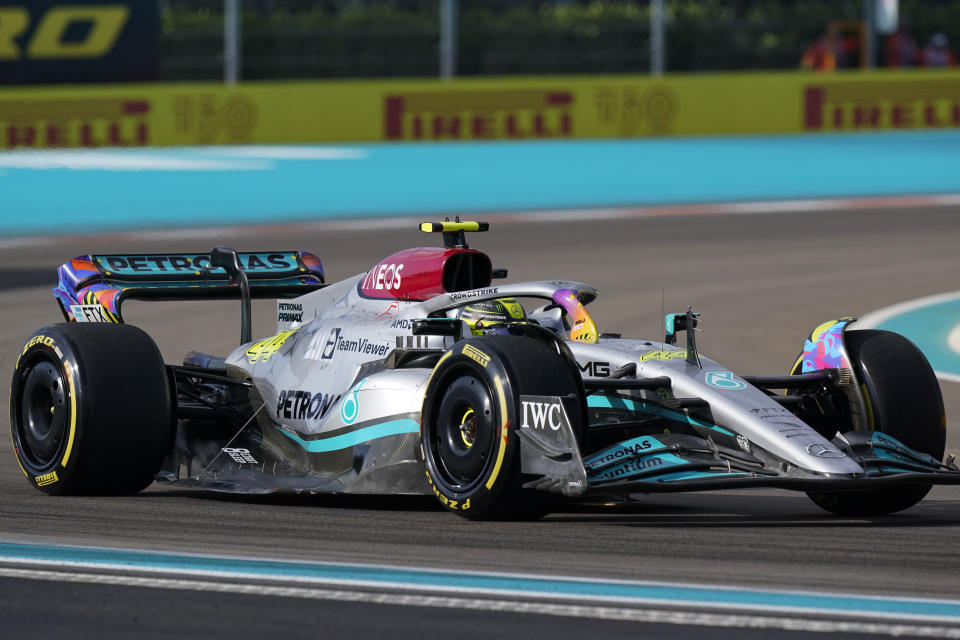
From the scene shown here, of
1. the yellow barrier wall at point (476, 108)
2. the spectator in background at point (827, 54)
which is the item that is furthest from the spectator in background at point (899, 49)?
the yellow barrier wall at point (476, 108)

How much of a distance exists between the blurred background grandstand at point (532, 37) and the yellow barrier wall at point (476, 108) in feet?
1.70

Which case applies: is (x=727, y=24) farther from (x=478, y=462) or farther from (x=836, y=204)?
(x=478, y=462)

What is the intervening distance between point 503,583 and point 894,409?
8.35 feet

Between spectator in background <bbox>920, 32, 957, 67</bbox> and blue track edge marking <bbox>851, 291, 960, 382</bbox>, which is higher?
spectator in background <bbox>920, 32, 957, 67</bbox>

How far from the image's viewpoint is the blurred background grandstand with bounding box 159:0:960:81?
30484 mm

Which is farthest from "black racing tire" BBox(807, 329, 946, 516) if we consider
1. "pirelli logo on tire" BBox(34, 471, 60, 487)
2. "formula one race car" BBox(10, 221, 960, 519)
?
"pirelli logo on tire" BBox(34, 471, 60, 487)

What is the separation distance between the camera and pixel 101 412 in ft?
28.6

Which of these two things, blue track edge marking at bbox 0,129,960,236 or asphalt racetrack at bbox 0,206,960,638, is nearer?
asphalt racetrack at bbox 0,206,960,638

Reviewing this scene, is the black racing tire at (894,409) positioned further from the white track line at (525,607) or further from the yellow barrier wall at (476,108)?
the yellow barrier wall at (476,108)

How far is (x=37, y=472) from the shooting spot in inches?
354

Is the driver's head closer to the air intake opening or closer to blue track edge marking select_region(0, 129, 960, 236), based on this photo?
the air intake opening

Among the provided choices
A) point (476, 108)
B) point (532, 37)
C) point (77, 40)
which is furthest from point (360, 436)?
point (532, 37)

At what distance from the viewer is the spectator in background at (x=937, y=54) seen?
34769 millimetres

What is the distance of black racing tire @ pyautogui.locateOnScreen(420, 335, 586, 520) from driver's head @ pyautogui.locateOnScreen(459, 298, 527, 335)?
2.42 ft
